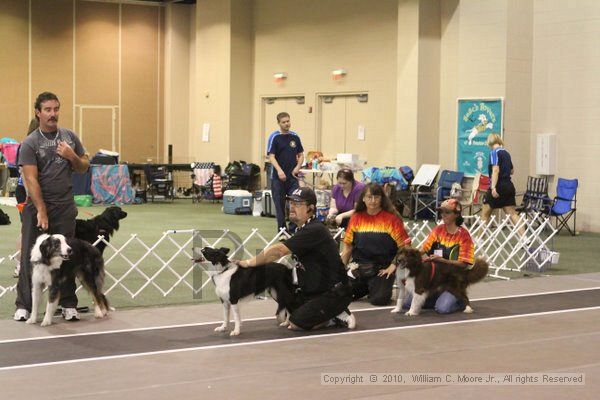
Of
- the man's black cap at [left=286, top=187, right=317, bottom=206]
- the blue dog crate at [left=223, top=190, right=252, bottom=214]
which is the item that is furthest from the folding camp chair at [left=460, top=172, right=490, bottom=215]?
the man's black cap at [left=286, top=187, right=317, bottom=206]

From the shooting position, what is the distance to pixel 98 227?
24.1ft

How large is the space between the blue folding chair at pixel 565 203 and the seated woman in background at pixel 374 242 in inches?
262

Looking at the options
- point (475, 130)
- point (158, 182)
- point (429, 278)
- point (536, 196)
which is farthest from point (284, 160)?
point (158, 182)

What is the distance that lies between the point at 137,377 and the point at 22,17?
16839mm

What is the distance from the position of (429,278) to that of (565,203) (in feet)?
23.7

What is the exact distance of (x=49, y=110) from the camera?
239 inches

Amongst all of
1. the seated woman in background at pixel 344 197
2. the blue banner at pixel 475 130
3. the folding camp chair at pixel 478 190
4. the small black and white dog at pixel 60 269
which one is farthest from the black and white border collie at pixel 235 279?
the blue banner at pixel 475 130

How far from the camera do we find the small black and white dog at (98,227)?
7.25 metres

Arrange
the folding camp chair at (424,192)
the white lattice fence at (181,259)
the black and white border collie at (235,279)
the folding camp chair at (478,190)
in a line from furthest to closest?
the folding camp chair at (424,192), the folding camp chair at (478,190), the white lattice fence at (181,259), the black and white border collie at (235,279)

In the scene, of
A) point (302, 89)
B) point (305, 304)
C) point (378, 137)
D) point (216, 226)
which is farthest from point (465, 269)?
point (302, 89)

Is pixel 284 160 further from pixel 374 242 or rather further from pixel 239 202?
pixel 239 202

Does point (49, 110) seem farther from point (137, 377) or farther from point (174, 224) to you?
point (174, 224)

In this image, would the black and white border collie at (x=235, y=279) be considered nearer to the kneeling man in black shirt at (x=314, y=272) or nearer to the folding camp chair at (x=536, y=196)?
the kneeling man in black shirt at (x=314, y=272)

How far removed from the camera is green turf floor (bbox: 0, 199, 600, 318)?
739 cm
